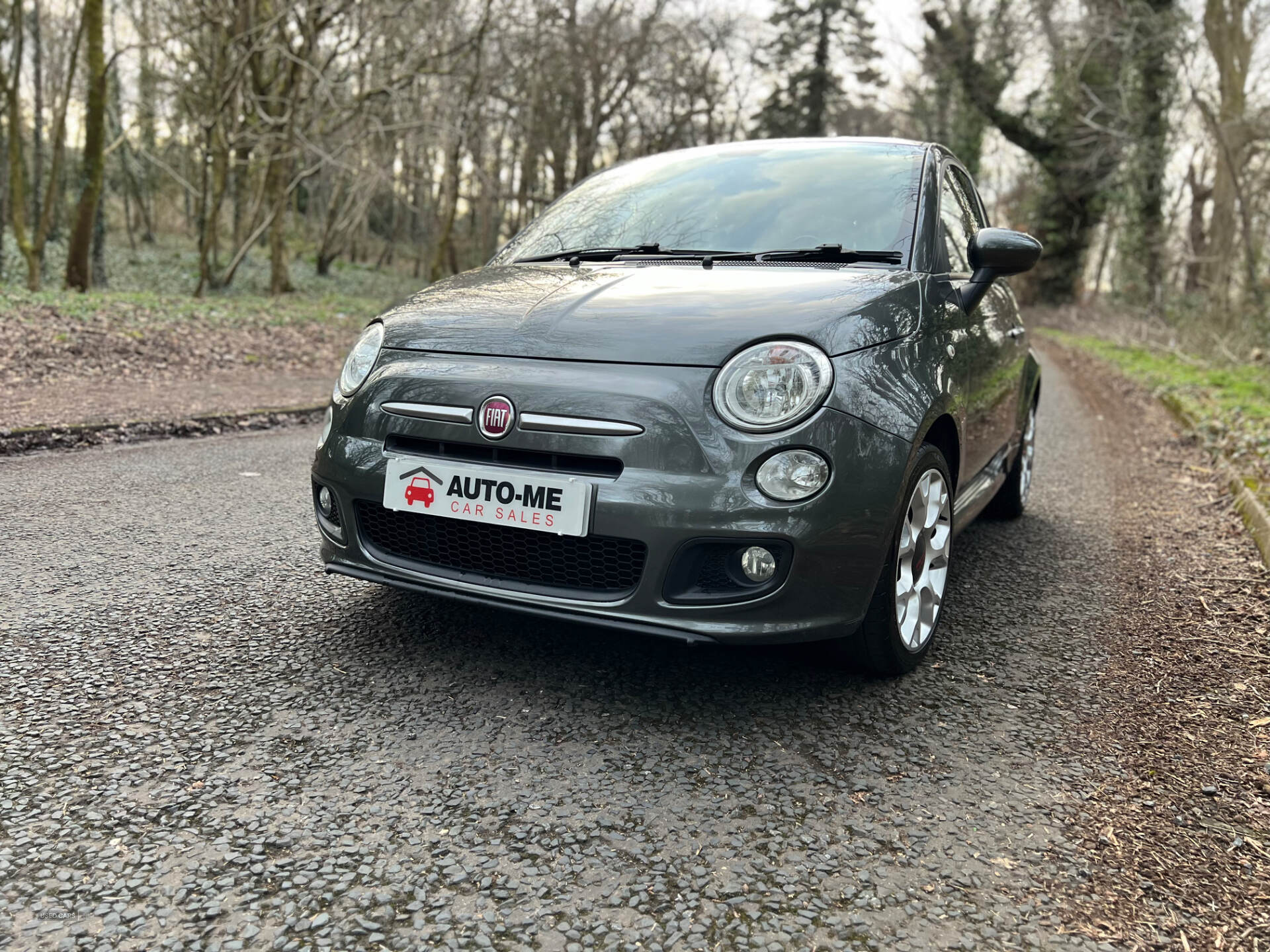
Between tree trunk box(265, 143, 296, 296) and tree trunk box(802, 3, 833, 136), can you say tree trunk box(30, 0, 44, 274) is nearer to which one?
tree trunk box(265, 143, 296, 296)

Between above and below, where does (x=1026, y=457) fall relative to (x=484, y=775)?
above

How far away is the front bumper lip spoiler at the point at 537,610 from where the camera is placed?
92.0 inches

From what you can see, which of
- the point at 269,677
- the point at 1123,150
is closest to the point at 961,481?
the point at 269,677

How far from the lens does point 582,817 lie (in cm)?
201

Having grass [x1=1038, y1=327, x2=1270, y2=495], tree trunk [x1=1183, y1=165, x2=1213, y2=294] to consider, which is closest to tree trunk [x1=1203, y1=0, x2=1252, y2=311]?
grass [x1=1038, y1=327, x2=1270, y2=495]

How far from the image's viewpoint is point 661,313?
258 centimetres

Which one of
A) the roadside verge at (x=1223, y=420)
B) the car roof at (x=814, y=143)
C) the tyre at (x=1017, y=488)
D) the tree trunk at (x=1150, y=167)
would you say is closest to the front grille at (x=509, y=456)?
the car roof at (x=814, y=143)

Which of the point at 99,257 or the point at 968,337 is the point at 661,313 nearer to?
the point at 968,337

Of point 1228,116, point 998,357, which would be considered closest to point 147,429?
point 998,357

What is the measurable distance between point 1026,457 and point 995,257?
2.16 meters

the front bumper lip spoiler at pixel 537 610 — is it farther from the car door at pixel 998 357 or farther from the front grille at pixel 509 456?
the car door at pixel 998 357

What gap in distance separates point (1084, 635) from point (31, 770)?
300cm

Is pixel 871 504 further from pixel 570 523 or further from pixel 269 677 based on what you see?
pixel 269 677

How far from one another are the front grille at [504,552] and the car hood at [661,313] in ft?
1.50
